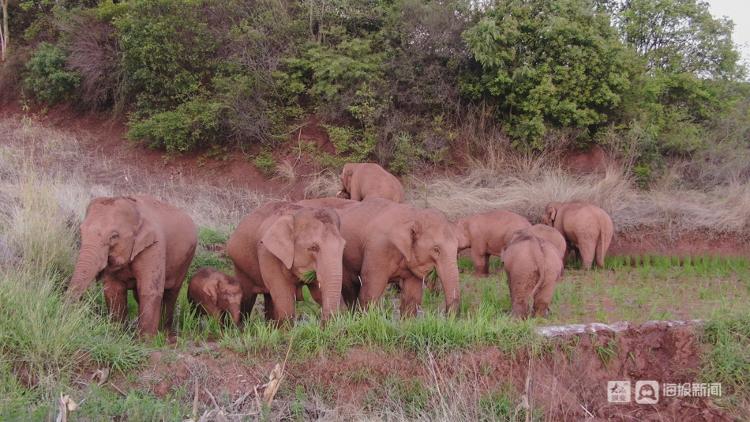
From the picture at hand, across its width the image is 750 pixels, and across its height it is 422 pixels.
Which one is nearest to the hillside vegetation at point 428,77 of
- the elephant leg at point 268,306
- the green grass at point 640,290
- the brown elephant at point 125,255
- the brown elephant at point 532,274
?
the green grass at point 640,290

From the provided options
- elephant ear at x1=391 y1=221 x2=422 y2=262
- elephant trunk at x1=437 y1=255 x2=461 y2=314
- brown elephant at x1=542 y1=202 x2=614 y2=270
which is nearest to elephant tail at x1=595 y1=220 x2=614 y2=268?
brown elephant at x1=542 y1=202 x2=614 y2=270

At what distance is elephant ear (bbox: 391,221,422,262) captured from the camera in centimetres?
829

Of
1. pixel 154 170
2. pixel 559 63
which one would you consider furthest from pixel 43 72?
pixel 559 63

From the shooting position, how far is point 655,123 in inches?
801

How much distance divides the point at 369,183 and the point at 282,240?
19.1 ft

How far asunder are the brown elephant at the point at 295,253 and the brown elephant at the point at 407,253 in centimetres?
61

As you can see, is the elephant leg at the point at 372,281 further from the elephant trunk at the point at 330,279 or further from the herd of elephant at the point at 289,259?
the elephant trunk at the point at 330,279

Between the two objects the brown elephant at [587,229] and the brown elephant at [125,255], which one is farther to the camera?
the brown elephant at [587,229]

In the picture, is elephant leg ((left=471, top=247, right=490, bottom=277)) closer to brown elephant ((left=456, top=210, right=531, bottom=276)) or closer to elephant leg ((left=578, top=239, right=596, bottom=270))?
brown elephant ((left=456, top=210, right=531, bottom=276))

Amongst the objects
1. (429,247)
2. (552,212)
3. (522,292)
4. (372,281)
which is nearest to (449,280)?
(429,247)

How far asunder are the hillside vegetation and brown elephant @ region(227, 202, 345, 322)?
1276cm

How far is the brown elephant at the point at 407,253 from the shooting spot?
826cm

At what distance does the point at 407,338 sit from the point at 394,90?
15635mm

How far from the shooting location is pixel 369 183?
1355cm
